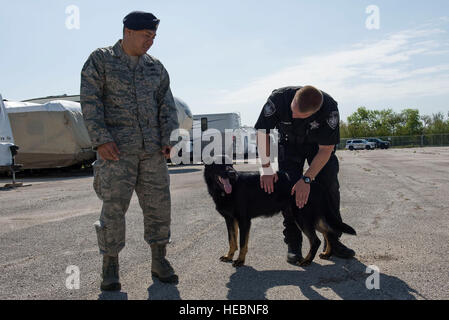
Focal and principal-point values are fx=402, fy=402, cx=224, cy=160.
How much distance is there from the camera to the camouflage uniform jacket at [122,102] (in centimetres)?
311

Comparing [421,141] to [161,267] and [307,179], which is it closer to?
[307,179]

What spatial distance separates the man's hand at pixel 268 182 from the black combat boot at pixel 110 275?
1.52 metres

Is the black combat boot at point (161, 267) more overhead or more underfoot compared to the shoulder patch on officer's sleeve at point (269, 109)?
more underfoot

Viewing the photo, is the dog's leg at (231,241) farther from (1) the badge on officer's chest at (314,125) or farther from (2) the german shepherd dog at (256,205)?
(1) the badge on officer's chest at (314,125)

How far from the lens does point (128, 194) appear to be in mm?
3197

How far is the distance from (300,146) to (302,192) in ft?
2.06

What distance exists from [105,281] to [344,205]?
4941mm

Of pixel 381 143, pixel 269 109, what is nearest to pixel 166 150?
pixel 269 109

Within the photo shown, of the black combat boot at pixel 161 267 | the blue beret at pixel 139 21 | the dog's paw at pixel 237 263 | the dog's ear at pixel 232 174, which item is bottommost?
the dog's paw at pixel 237 263

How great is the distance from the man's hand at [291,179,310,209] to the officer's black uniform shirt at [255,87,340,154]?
477mm

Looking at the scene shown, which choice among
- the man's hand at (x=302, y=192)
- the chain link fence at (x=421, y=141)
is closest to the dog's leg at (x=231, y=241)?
the man's hand at (x=302, y=192)

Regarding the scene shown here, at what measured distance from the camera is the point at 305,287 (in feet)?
10.4

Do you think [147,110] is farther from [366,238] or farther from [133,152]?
[366,238]
